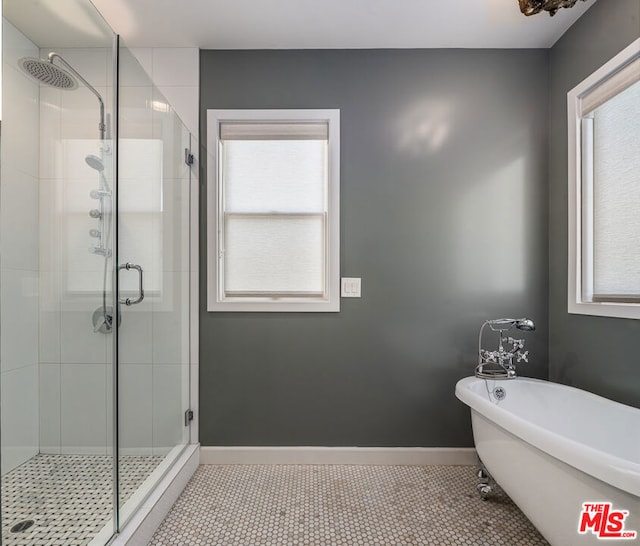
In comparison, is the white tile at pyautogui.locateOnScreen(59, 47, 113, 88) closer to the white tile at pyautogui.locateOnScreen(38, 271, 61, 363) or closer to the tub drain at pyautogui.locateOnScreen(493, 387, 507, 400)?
the white tile at pyautogui.locateOnScreen(38, 271, 61, 363)

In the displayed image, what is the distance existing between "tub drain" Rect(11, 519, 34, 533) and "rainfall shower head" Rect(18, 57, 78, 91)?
1.37 meters

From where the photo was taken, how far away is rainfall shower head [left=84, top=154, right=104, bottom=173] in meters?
1.34

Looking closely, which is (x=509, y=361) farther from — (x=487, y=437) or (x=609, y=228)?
(x=609, y=228)

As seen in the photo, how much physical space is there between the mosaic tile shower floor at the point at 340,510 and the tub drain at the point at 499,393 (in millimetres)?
473

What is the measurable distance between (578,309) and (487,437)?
0.90 m

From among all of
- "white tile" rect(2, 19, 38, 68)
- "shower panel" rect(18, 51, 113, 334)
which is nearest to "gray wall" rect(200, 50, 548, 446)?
"shower panel" rect(18, 51, 113, 334)

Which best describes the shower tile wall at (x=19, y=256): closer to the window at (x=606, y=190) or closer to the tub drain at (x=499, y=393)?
the tub drain at (x=499, y=393)

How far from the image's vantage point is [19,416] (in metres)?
1.08

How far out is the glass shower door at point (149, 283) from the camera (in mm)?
1477

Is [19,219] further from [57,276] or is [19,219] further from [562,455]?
[562,455]

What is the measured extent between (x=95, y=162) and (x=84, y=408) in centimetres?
93

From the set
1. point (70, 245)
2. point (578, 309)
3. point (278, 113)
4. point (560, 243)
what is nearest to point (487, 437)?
point (578, 309)

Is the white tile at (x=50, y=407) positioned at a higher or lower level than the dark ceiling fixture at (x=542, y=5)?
lower

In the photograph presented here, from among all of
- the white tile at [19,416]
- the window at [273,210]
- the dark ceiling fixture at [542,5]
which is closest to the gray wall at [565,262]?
the dark ceiling fixture at [542,5]
